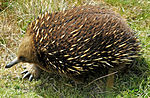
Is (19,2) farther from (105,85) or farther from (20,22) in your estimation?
(105,85)

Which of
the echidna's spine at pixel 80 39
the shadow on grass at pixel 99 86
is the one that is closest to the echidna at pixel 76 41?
the echidna's spine at pixel 80 39

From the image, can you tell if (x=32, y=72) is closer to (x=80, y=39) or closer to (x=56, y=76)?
(x=56, y=76)

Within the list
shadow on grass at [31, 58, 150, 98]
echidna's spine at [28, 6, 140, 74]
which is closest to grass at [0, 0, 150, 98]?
shadow on grass at [31, 58, 150, 98]

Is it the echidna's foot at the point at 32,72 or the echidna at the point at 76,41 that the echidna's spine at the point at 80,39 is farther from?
the echidna's foot at the point at 32,72

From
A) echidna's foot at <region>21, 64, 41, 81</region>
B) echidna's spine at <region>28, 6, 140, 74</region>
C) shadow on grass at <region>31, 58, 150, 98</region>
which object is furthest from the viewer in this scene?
echidna's foot at <region>21, 64, 41, 81</region>

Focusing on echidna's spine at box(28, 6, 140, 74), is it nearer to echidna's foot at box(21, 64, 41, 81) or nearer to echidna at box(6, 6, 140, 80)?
echidna at box(6, 6, 140, 80)

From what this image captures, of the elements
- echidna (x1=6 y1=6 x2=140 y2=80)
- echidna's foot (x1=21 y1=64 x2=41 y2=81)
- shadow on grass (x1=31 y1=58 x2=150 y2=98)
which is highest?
echidna (x1=6 y1=6 x2=140 y2=80)
